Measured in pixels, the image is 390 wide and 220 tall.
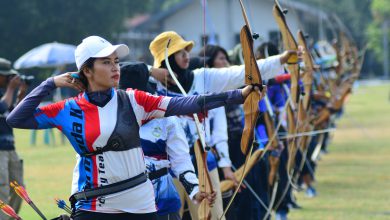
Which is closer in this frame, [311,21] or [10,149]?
[10,149]

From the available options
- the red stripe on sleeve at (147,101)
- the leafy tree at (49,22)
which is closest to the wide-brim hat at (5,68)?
the red stripe on sleeve at (147,101)

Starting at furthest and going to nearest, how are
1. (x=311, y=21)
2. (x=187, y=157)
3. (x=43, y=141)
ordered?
(x=311, y=21) → (x=43, y=141) → (x=187, y=157)

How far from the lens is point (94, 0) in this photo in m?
44.6

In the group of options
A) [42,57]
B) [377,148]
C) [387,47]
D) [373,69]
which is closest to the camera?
[377,148]

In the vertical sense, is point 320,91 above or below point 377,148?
above

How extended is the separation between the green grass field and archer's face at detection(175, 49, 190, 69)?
3.83 meters

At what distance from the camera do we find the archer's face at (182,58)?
7.06m

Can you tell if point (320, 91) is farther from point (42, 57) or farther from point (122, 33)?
point (122, 33)

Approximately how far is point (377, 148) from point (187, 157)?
1389 centimetres

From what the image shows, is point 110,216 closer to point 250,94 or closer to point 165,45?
point 250,94

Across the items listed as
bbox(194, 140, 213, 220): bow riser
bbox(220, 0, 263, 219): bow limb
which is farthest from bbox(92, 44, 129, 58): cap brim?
bbox(194, 140, 213, 220): bow riser

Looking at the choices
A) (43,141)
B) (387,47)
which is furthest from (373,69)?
(43,141)

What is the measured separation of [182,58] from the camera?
707 cm

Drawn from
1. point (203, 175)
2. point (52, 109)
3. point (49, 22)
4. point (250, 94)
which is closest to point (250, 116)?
point (250, 94)
